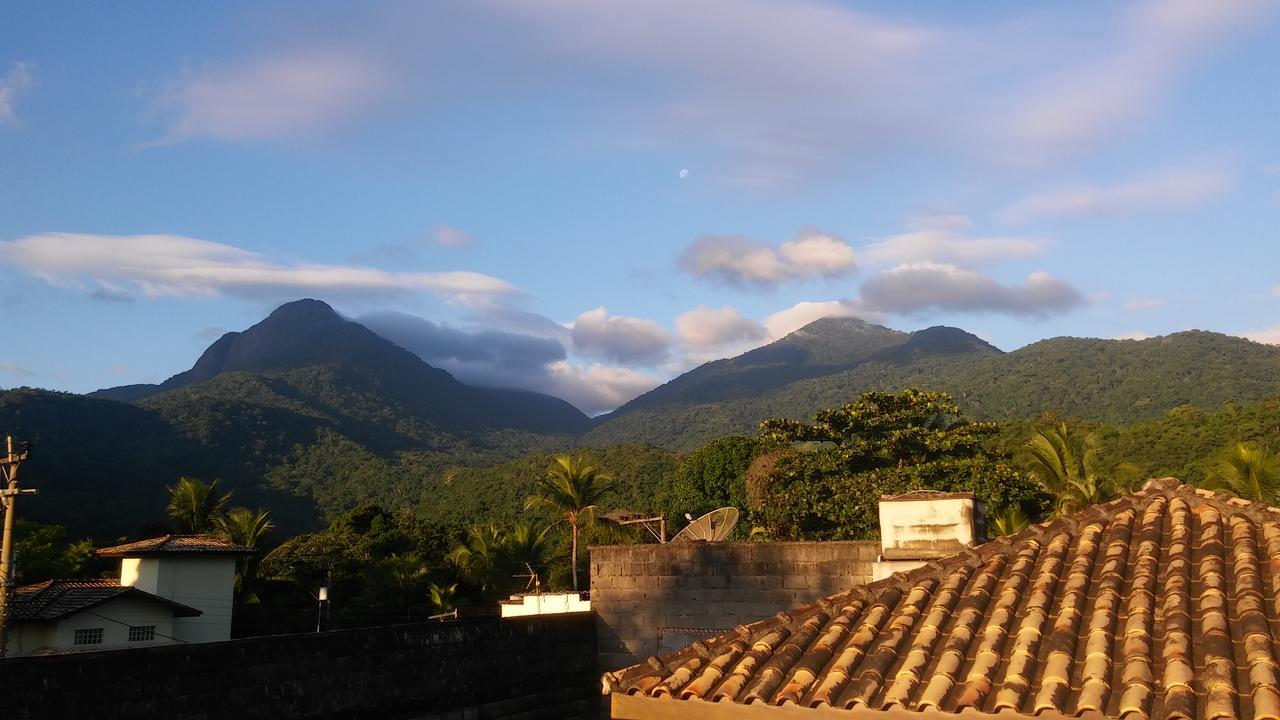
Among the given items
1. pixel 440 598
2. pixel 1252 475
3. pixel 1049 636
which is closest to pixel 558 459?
pixel 440 598

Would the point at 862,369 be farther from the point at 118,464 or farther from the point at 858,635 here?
the point at 858,635

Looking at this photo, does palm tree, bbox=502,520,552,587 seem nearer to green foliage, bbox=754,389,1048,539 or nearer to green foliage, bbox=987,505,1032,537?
green foliage, bbox=754,389,1048,539

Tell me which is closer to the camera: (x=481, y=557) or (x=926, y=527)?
(x=926, y=527)

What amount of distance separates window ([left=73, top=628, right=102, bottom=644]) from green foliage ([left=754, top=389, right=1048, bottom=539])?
21.8 m

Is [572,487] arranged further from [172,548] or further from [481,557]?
[172,548]

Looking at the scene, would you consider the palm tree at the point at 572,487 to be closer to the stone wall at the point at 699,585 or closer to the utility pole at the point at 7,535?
the utility pole at the point at 7,535

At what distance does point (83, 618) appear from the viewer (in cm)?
2292

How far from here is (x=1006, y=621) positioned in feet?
18.1

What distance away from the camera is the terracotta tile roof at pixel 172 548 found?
28281mm

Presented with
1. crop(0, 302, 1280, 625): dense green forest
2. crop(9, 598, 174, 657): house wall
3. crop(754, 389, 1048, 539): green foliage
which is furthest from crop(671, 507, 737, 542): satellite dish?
crop(754, 389, 1048, 539): green foliage

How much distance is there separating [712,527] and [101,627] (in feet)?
50.4

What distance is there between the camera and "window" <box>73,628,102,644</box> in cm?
2286

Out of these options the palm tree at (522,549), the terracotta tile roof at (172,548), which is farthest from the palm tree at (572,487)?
the terracotta tile roof at (172,548)

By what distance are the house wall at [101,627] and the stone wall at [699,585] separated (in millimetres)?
14767
